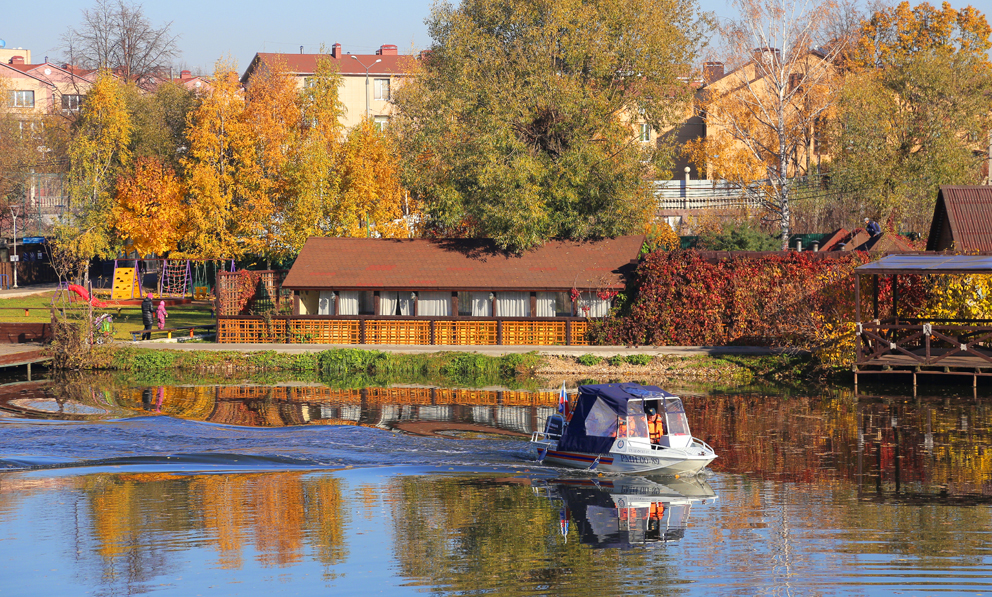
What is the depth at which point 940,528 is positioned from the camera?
58.6 ft

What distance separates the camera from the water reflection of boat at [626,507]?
18109mm

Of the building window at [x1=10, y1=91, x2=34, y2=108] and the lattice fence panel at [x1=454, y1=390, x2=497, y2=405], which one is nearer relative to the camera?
the lattice fence panel at [x1=454, y1=390, x2=497, y2=405]

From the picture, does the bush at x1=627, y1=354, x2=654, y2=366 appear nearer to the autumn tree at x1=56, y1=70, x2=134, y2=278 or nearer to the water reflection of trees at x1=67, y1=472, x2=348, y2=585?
the water reflection of trees at x1=67, y1=472, x2=348, y2=585

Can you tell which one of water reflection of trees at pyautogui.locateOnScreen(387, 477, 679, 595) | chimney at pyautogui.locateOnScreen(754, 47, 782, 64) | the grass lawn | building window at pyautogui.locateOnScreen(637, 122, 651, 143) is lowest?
Answer: water reflection of trees at pyautogui.locateOnScreen(387, 477, 679, 595)

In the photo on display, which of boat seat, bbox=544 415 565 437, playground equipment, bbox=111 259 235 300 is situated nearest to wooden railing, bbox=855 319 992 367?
boat seat, bbox=544 415 565 437

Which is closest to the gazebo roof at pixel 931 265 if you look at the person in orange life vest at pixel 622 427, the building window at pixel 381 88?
the person in orange life vest at pixel 622 427

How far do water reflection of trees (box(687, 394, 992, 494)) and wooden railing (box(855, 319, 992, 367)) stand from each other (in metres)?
2.28

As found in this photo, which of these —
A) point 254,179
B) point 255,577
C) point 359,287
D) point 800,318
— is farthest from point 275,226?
point 255,577

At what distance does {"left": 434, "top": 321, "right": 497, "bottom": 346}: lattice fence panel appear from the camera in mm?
42406

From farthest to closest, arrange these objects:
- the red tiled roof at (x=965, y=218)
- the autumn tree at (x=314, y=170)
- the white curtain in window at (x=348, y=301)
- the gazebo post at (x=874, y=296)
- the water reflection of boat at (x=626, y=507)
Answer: the autumn tree at (x=314, y=170)
the white curtain in window at (x=348, y=301)
the red tiled roof at (x=965, y=218)
the gazebo post at (x=874, y=296)
the water reflection of boat at (x=626, y=507)

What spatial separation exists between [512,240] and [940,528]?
27.3 m

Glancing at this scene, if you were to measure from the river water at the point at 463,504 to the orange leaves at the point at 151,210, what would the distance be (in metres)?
28.6

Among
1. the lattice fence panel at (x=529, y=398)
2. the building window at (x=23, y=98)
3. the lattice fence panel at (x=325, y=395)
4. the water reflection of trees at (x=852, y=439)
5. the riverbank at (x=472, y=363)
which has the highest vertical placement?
the building window at (x=23, y=98)

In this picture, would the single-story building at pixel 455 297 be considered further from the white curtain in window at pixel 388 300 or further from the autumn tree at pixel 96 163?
the autumn tree at pixel 96 163
